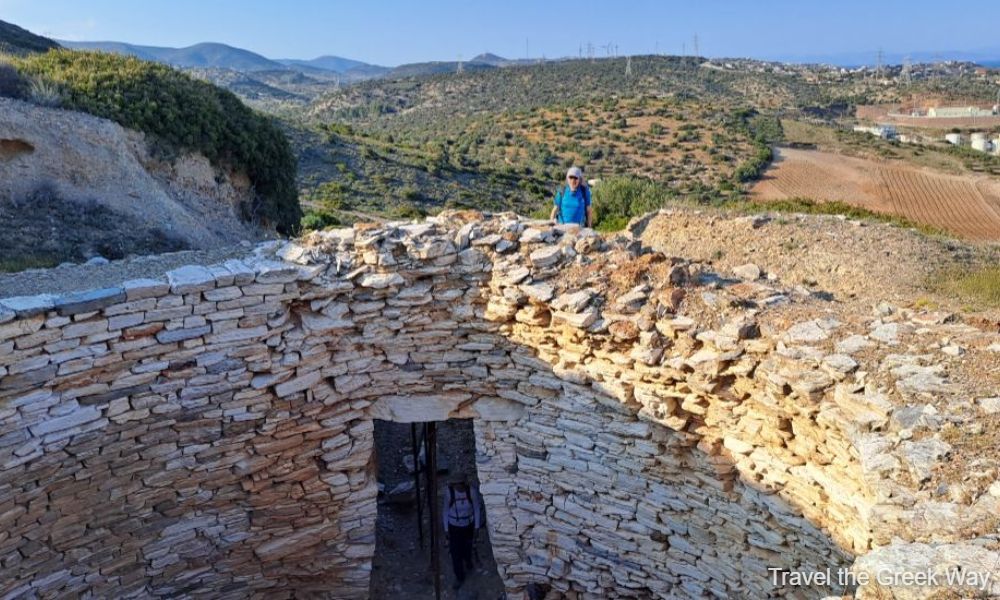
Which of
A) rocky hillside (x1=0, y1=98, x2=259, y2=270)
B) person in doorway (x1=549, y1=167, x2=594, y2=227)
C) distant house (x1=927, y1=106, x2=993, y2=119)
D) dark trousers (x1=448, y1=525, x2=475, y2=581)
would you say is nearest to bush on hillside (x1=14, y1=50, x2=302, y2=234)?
rocky hillside (x1=0, y1=98, x2=259, y2=270)

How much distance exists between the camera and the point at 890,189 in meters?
22.4

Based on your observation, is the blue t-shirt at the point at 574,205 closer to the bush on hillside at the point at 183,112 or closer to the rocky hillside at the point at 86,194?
the rocky hillside at the point at 86,194

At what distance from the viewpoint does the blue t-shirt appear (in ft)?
23.9

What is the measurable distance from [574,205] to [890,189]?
19.3 metres

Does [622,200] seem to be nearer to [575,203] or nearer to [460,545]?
[575,203]

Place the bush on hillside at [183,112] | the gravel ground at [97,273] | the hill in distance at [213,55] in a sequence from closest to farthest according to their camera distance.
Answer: the gravel ground at [97,273] < the bush on hillside at [183,112] < the hill in distance at [213,55]

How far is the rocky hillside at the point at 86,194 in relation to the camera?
25.7 feet

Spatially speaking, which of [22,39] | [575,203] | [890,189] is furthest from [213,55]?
[575,203]

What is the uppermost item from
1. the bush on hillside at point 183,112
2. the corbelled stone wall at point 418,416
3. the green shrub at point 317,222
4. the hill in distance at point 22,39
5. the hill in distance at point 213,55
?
the hill in distance at point 213,55

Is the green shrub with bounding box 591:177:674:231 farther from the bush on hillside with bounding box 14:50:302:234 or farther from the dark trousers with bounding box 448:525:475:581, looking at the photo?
the dark trousers with bounding box 448:525:475:581

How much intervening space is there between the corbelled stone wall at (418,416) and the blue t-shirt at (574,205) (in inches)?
46.1

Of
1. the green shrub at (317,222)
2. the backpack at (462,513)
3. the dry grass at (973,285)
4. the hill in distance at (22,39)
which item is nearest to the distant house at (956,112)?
the dry grass at (973,285)

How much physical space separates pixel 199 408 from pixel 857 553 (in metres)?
4.86

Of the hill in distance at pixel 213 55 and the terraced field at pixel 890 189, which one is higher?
the hill in distance at pixel 213 55
